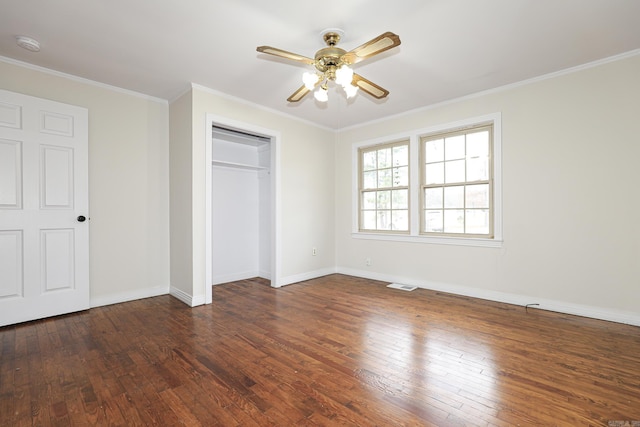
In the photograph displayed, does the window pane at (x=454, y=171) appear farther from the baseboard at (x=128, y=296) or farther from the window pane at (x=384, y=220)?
the baseboard at (x=128, y=296)

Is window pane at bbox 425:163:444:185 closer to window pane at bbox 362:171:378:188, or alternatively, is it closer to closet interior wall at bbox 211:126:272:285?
window pane at bbox 362:171:378:188

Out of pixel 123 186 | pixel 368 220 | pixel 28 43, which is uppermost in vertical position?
pixel 28 43

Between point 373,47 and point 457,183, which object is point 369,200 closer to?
point 457,183

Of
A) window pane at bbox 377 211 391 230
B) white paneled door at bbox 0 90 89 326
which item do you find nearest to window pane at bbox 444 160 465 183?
window pane at bbox 377 211 391 230

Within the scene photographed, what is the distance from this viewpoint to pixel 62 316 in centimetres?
322

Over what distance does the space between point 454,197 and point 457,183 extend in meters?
0.21

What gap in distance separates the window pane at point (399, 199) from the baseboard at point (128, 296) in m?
3.69

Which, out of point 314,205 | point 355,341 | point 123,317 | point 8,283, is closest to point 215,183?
point 314,205

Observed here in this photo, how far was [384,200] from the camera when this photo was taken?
5016 millimetres

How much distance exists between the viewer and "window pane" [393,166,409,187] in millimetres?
4715

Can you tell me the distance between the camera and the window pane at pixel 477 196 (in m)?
3.96

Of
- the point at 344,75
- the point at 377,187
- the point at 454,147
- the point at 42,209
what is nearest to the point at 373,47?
the point at 344,75

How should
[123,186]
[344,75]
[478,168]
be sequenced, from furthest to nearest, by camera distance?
[478,168] < [123,186] < [344,75]

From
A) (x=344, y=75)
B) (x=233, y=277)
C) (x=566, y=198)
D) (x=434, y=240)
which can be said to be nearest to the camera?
(x=344, y=75)
